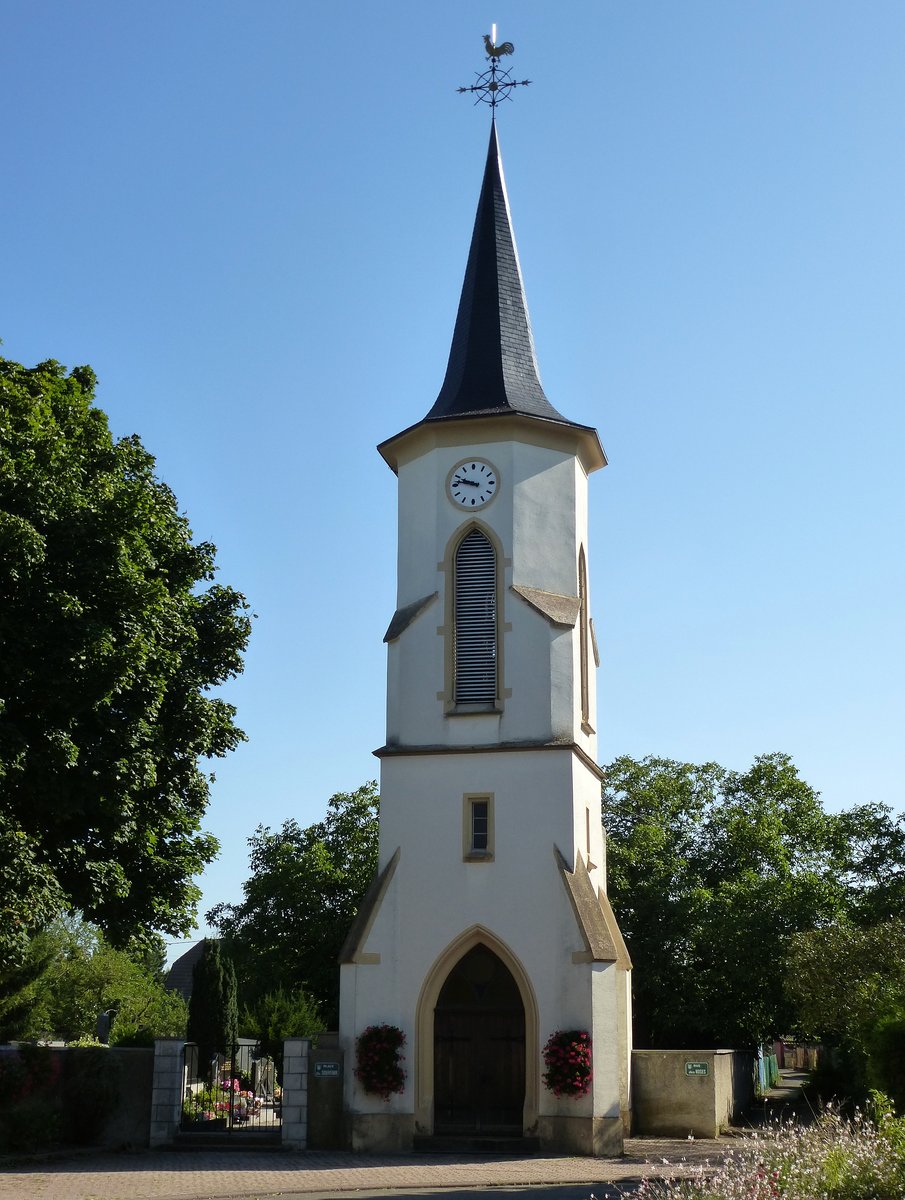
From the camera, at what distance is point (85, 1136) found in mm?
22469

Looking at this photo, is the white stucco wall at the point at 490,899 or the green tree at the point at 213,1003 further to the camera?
the green tree at the point at 213,1003

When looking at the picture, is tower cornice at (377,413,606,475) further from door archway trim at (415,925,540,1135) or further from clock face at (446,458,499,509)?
door archway trim at (415,925,540,1135)

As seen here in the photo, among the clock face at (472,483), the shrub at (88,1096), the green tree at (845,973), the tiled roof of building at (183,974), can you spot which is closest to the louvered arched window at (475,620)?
the clock face at (472,483)

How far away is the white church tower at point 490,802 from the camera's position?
74.4 ft

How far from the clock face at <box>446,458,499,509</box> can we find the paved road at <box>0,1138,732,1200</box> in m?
12.1

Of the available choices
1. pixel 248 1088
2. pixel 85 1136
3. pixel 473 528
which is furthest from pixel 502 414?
pixel 248 1088

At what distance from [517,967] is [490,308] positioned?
13.9 meters

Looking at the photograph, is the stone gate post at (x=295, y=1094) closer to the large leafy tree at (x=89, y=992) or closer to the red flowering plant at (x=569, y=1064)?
the red flowering plant at (x=569, y=1064)

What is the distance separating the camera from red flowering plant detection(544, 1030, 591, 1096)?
21.9m

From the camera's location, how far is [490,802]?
24156mm

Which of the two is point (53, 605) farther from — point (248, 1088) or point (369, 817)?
point (369, 817)

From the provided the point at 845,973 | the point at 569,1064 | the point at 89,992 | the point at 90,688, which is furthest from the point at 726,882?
the point at 89,992

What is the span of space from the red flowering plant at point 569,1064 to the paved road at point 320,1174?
116 centimetres

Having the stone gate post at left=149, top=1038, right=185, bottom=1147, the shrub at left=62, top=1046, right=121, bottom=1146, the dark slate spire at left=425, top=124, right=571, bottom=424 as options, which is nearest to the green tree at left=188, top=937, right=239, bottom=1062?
the stone gate post at left=149, top=1038, right=185, bottom=1147
